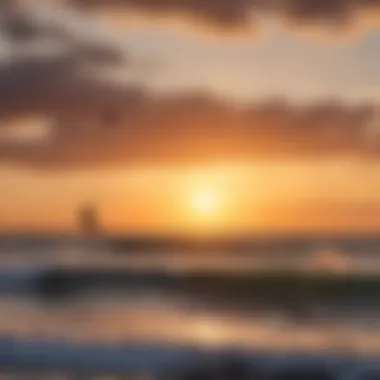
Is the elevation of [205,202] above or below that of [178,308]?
above

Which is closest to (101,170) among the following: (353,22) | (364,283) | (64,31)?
(64,31)

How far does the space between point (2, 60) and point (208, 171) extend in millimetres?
471

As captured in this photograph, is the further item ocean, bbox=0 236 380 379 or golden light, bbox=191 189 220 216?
golden light, bbox=191 189 220 216

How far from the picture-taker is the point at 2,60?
1.75 metres

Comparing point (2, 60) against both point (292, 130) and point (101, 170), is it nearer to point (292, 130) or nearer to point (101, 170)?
point (101, 170)

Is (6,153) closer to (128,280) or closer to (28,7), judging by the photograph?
(28,7)

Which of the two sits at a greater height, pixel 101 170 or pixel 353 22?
pixel 353 22

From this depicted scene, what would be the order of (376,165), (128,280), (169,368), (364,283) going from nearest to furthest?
(169,368) → (376,165) → (364,283) → (128,280)

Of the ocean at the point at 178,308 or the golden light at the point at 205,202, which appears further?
the golden light at the point at 205,202

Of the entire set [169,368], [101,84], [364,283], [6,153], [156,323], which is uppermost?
[101,84]

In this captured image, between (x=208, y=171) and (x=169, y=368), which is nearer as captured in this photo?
(x=169, y=368)

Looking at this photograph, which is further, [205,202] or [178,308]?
[178,308]


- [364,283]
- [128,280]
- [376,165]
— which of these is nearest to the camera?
[376,165]

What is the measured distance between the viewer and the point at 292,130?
1738 mm
